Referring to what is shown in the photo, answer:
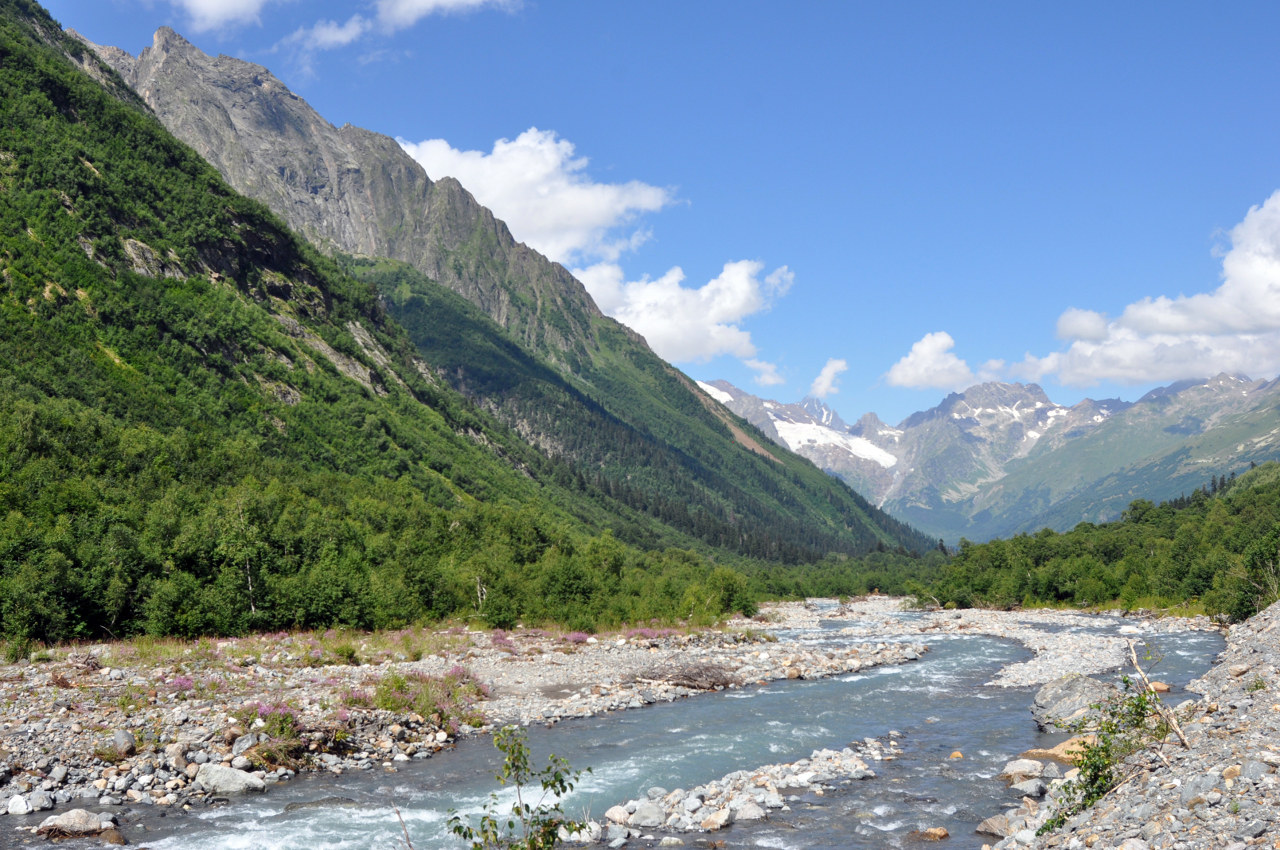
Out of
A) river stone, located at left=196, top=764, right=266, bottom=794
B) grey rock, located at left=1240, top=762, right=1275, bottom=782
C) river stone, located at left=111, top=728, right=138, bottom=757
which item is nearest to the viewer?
grey rock, located at left=1240, top=762, right=1275, bottom=782

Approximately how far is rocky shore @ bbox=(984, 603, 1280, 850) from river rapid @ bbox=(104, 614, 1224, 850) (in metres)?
3.75

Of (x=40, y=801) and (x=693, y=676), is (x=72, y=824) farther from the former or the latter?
(x=693, y=676)

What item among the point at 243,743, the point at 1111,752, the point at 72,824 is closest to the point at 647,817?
the point at 1111,752

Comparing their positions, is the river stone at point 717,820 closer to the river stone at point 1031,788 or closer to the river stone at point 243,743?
the river stone at point 1031,788

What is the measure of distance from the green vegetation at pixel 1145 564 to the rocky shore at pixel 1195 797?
4663cm

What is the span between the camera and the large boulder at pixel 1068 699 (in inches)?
1160

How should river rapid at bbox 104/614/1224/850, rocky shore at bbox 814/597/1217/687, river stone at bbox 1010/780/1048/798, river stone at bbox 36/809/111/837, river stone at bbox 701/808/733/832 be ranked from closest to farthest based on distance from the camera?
river stone at bbox 36/809/111/837 → river rapid at bbox 104/614/1224/850 → river stone at bbox 701/808/733/832 → river stone at bbox 1010/780/1048/798 → rocky shore at bbox 814/597/1217/687

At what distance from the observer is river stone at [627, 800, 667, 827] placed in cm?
2067

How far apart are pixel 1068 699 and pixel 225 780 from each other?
32.1m

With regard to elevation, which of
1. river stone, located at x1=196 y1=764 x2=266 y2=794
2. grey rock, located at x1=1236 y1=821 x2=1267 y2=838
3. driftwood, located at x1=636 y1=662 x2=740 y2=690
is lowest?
driftwood, located at x1=636 y1=662 x2=740 y2=690

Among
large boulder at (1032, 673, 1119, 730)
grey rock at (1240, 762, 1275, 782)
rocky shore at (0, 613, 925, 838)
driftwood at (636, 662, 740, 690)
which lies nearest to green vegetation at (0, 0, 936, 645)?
rocky shore at (0, 613, 925, 838)

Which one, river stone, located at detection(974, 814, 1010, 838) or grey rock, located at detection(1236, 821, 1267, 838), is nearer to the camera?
grey rock, located at detection(1236, 821, 1267, 838)

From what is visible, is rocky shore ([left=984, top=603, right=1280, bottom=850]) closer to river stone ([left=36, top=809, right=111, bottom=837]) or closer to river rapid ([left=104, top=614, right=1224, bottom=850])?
river rapid ([left=104, top=614, right=1224, bottom=850])

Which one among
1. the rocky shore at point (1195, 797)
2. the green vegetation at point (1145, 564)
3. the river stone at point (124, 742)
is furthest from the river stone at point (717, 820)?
the green vegetation at point (1145, 564)
